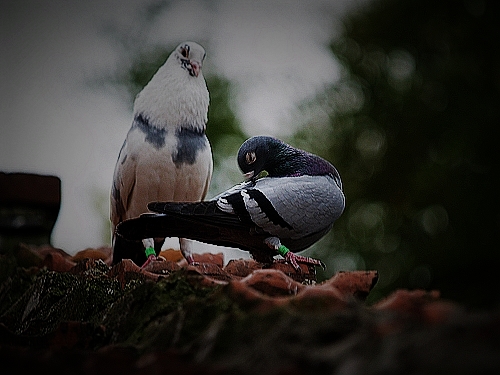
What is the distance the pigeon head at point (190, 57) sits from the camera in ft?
4.74

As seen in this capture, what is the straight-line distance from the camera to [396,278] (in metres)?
2.59

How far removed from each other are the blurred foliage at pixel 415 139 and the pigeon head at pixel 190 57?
3.23ft

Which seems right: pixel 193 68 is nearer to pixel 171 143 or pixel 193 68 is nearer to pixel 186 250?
pixel 171 143

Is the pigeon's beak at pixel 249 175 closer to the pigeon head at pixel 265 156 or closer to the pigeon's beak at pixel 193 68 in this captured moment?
the pigeon head at pixel 265 156

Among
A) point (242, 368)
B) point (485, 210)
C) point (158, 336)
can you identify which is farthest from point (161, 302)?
point (485, 210)

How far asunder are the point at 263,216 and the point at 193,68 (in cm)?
52

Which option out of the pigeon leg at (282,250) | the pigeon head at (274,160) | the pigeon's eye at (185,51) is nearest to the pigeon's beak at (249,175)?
the pigeon head at (274,160)

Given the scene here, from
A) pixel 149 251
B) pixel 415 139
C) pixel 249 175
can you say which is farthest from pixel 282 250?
pixel 415 139

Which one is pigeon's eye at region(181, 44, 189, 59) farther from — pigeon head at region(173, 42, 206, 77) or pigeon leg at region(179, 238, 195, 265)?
pigeon leg at region(179, 238, 195, 265)

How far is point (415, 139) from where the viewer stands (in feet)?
8.98

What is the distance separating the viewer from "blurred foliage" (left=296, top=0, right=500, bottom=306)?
7.14 feet

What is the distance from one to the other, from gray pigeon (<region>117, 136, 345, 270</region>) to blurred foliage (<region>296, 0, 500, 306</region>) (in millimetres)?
975

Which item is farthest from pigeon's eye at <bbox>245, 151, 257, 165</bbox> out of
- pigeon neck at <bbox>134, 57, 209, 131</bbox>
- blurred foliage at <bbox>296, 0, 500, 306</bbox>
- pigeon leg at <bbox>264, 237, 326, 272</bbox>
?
blurred foliage at <bbox>296, 0, 500, 306</bbox>

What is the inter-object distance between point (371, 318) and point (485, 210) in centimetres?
189
